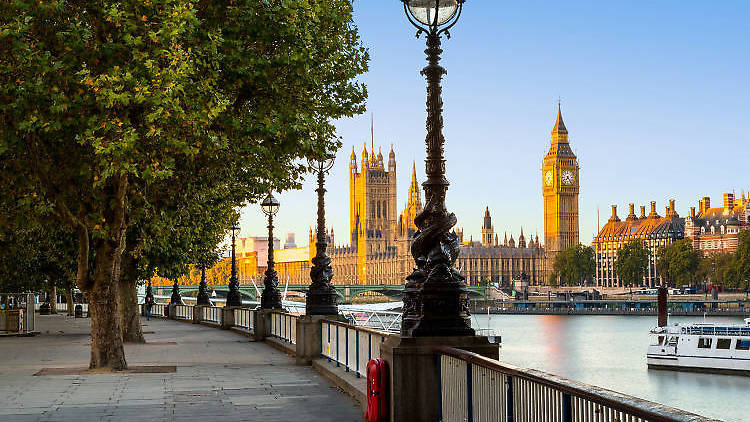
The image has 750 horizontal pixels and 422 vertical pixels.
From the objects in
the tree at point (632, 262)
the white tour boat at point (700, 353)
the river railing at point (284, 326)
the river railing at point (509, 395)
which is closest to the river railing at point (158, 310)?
the white tour boat at point (700, 353)

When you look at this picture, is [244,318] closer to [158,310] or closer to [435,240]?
[435,240]

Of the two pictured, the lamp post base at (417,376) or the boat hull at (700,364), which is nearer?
the lamp post base at (417,376)

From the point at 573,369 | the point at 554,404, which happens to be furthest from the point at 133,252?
the point at 573,369

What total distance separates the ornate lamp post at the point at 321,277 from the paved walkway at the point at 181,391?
4.71 feet

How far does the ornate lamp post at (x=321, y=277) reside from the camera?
72.4ft

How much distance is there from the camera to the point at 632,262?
625 feet

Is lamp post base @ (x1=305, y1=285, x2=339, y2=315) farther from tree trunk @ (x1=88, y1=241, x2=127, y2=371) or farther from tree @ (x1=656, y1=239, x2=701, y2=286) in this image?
tree @ (x1=656, y1=239, x2=701, y2=286)

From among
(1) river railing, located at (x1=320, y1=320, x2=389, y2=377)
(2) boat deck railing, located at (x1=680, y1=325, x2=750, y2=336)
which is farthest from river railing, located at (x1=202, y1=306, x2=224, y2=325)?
(2) boat deck railing, located at (x1=680, y1=325, x2=750, y2=336)

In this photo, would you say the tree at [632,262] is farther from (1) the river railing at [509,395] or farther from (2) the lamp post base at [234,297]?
(1) the river railing at [509,395]

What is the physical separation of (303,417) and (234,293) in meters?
30.9

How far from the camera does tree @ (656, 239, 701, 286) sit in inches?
Result: 6983

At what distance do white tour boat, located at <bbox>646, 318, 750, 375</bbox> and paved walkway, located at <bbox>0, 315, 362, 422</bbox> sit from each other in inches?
1923

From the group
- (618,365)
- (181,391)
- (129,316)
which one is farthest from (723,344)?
(181,391)

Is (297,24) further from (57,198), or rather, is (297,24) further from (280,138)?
(57,198)
